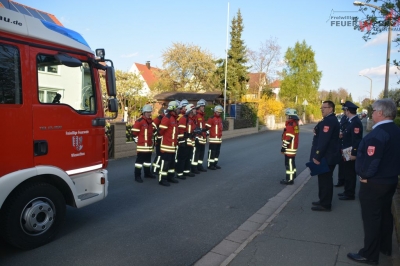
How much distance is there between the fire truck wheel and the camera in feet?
13.5

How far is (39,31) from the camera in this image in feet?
14.3

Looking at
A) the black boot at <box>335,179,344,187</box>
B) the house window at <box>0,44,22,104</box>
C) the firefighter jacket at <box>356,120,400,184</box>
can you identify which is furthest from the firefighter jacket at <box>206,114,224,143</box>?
the house window at <box>0,44,22,104</box>

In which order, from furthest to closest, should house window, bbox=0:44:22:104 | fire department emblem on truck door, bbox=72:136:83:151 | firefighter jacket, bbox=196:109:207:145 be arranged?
firefighter jacket, bbox=196:109:207:145, fire department emblem on truck door, bbox=72:136:83:151, house window, bbox=0:44:22:104

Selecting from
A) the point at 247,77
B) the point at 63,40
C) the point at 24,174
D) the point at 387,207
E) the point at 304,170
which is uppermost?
the point at 247,77

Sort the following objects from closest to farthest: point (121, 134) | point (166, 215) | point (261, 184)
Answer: point (166, 215)
point (261, 184)
point (121, 134)

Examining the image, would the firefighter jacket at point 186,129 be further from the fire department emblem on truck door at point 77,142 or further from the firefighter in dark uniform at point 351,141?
the fire department emblem on truck door at point 77,142

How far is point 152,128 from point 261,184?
3.21 metres

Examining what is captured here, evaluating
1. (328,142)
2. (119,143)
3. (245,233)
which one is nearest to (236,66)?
(119,143)

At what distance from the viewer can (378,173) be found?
12.9 ft

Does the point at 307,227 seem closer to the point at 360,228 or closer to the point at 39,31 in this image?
the point at 360,228

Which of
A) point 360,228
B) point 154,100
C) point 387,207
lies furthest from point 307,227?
point 154,100

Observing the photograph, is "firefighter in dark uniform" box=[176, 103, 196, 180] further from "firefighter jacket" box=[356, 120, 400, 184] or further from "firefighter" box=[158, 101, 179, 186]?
"firefighter jacket" box=[356, 120, 400, 184]

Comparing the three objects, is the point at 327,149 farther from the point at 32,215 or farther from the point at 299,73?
the point at 299,73

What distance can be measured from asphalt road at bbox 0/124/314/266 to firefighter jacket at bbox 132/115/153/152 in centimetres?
90
